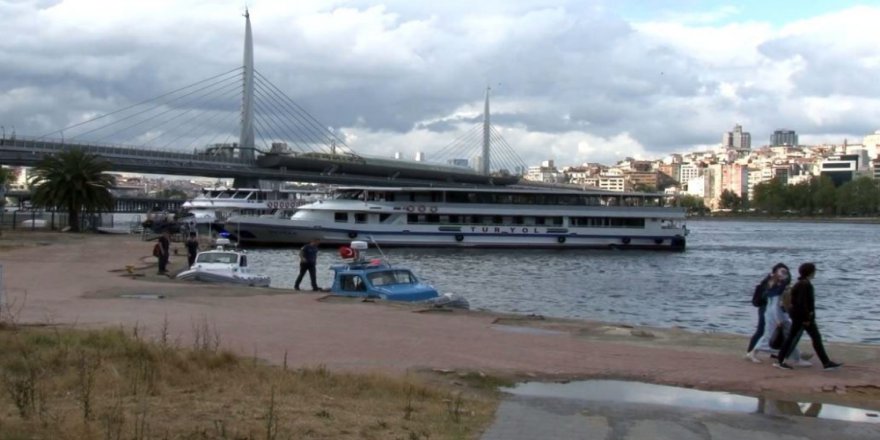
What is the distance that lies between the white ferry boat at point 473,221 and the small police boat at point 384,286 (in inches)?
1715

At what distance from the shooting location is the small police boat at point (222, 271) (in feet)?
107

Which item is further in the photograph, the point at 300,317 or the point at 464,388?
the point at 300,317

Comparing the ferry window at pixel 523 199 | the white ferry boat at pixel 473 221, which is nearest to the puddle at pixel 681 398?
the white ferry boat at pixel 473 221

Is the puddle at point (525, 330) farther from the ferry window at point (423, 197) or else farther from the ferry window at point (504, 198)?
the ferry window at point (504, 198)

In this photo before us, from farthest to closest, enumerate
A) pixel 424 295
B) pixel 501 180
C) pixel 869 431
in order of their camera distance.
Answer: pixel 501 180 < pixel 424 295 < pixel 869 431

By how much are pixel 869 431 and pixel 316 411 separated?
19.5 feet

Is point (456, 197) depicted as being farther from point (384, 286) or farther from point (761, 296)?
point (761, 296)

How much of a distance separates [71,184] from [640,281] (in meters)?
47.5

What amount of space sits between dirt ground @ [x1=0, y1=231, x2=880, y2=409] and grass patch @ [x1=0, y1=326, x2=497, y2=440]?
1894 millimetres

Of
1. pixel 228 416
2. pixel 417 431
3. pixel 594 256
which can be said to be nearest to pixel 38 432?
pixel 228 416

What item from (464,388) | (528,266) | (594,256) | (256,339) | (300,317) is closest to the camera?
(464,388)

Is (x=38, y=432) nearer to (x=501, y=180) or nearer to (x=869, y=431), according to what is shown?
(x=869, y=431)

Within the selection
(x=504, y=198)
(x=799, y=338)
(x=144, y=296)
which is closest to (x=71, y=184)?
(x=504, y=198)

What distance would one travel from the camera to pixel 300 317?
66.1 feet
